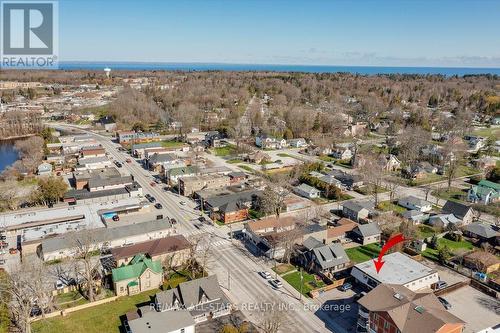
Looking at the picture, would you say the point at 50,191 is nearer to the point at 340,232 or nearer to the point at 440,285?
the point at 340,232

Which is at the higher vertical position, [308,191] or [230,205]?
[308,191]

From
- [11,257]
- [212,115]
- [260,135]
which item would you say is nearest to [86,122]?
[212,115]

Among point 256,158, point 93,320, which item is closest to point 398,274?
point 93,320

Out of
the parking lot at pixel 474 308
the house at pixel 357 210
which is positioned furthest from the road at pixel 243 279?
the house at pixel 357 210

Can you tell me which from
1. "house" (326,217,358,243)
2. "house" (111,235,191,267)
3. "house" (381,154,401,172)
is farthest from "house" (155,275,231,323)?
"house" (381,154,401,172)

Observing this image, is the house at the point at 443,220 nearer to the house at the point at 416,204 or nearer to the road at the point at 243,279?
the house at the point at 416,204

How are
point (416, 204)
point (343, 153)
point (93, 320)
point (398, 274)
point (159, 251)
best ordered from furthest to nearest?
1. point (343, 153)
2. point (416, 204)
3. point (159, 251)
4. point (398, 274)
5. point (93, 320)

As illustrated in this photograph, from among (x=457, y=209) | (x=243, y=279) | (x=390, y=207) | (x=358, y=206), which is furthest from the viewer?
(x=390, y=207)
